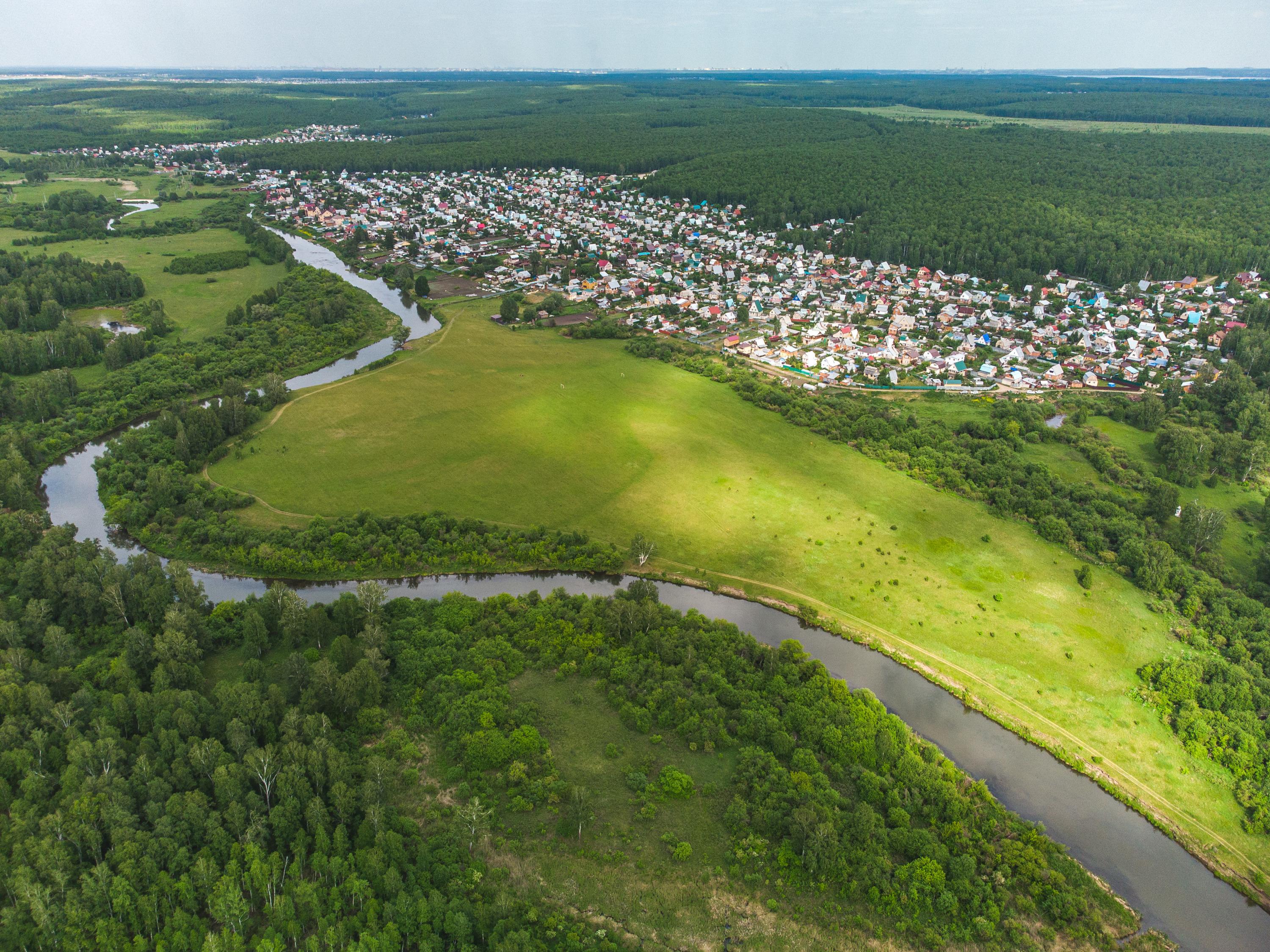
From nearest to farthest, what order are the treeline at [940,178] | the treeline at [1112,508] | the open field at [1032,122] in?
the treeline at [1112,508] → the treeline at [940,178] → the open field at [1032,122]

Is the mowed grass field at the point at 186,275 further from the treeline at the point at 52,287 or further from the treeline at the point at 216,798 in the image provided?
the treeline at the point at 216,798

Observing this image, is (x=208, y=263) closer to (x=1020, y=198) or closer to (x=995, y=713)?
(x=995, y=713)

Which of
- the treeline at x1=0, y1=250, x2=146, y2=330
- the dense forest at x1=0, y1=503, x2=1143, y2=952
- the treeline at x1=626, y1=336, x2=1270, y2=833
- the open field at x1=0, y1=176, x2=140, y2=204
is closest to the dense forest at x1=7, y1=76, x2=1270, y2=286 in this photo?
the treeline at x1=0, y1=250, x2=146, y2=330

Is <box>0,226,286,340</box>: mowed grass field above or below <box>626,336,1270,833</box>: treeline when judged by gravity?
above

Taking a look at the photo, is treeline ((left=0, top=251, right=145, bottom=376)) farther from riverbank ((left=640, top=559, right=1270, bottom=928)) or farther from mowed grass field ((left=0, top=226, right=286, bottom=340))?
riverbank ((left=640, top=559, right=1270, bottom=928))

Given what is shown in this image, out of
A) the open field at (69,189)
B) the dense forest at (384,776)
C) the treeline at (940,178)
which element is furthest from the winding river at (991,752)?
the open field at (69,189)

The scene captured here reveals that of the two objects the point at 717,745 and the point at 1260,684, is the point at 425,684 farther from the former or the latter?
the point at 1260,684

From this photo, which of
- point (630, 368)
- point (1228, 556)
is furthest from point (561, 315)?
point (1228, 556)
